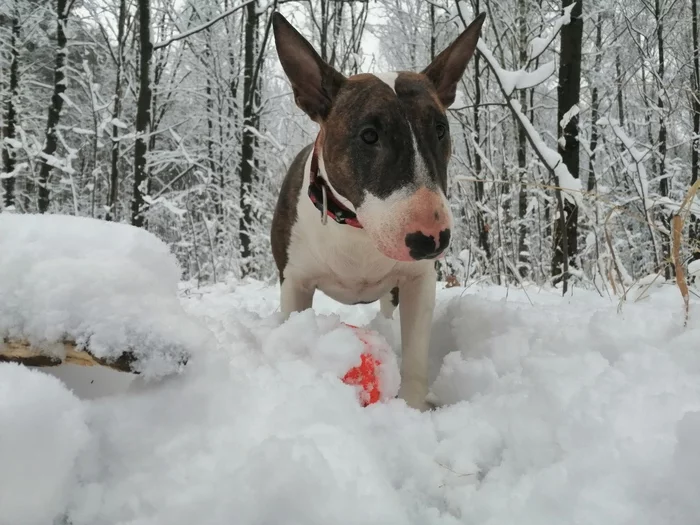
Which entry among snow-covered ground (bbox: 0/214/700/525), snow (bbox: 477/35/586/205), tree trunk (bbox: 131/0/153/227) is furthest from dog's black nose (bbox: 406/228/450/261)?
tree trunk (bbox: 131/0/153/227)

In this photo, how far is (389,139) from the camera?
1.66m

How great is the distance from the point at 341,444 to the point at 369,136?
3.58 ft

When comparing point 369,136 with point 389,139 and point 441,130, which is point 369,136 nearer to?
point 389,139

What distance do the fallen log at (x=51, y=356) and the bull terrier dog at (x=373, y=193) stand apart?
0.79 metres

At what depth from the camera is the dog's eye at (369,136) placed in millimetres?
1703

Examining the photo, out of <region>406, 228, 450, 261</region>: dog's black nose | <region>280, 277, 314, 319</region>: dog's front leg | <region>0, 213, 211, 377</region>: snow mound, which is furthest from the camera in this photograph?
<region>280, 277, 314, 319</region>: dog's front leg

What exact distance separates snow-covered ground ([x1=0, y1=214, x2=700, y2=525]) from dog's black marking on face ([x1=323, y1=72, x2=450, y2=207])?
541 millimetres

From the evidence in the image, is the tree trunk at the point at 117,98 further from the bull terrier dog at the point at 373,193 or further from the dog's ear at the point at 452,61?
the dog's ear at the point at 452,61

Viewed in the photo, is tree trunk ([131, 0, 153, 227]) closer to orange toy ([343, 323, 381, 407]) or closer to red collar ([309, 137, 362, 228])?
red collar ([309, 137, 362, 228])

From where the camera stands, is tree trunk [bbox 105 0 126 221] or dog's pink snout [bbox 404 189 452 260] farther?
tree trunk [bbox 105 0 126 221]

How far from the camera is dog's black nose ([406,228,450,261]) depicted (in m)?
1.40

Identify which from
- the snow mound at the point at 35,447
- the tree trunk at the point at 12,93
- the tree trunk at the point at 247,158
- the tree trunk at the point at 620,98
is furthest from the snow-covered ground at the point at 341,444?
the tree trunk at the point at 12,93

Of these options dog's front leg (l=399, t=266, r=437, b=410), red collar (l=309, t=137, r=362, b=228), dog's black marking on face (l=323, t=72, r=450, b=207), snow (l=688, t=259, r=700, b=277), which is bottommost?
dog's front leg (l=399, t=266, r=437, b=410)

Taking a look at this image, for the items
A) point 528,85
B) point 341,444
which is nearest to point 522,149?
point 528,85
